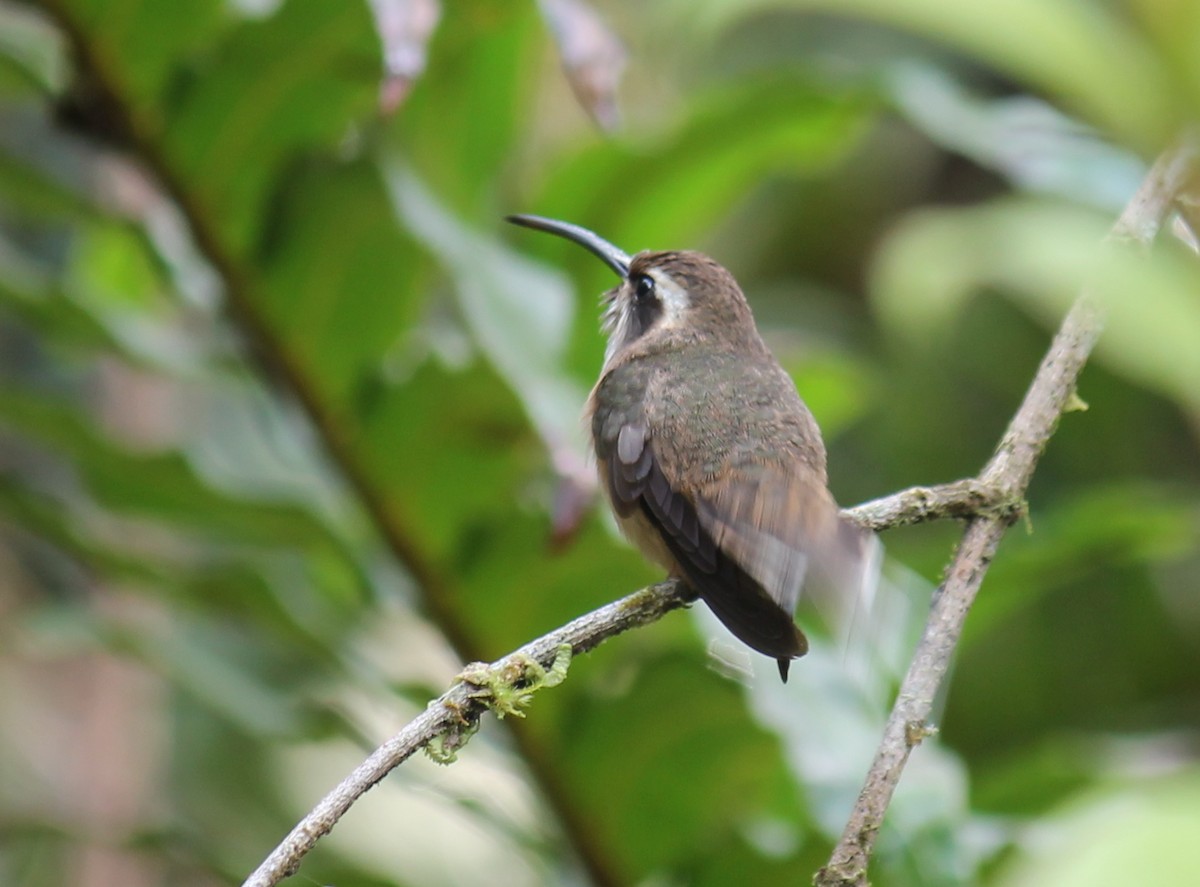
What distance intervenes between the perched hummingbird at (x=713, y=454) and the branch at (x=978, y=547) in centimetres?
17

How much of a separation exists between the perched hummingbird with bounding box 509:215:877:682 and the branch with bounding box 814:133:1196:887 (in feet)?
0.55

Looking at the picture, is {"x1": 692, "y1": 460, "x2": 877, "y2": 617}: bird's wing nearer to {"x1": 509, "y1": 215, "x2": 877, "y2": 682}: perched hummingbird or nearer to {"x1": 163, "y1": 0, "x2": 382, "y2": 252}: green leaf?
{"x1": 509, "y1": 215, "x2": 877, "y2": 682}: perched hummingbird

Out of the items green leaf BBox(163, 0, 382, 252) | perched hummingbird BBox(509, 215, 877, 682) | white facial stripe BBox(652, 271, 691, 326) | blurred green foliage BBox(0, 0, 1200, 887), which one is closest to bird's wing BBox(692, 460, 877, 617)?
perched hummingbird BBox(509, 215, 877, 682)

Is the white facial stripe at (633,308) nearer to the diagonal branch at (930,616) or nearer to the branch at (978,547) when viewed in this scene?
the diagonal branch at (930,616)

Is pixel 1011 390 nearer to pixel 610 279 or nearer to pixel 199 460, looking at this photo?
pixel 610 279

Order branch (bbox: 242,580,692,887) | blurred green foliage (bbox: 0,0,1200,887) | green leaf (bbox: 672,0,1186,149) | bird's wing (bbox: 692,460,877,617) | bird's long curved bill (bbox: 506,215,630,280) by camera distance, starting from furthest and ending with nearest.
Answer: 1. bird's long curved bill (bbox: 506,215,630,280)
2. blurred green foliage (bbox: 0,0,1200,887)
3. bird's wing (bbox: 692,460,877,617)
4. branch (bbox: 242,580,692,887)
5. green leaf (bbox: 672,0,1186,149)

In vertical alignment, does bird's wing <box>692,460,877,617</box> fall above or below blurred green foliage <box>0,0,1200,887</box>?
below

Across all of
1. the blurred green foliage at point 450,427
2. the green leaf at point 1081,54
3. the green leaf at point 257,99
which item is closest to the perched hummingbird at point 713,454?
the blurred green foliage at point 450,427

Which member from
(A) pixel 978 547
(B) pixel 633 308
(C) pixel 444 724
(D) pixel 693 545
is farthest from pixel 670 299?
(C) pixel 444 724

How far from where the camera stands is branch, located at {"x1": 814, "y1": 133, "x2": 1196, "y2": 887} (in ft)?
5.46

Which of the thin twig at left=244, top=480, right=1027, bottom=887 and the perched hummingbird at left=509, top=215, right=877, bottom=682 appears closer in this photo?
the thin twig at left=244, top=480, right=1027, bottom=887

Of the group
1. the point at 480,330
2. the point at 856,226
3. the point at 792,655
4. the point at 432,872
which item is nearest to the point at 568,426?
the point at 480,330

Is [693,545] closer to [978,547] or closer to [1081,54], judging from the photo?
[978,547]

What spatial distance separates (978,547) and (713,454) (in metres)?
0.67
